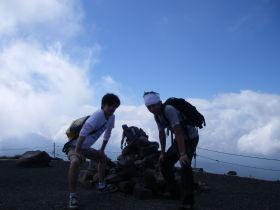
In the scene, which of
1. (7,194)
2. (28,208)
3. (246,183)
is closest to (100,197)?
(28,208)

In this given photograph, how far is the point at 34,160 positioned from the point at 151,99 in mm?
9169

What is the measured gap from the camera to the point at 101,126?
492cm

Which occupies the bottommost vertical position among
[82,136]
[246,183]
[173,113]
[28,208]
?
[28,208]

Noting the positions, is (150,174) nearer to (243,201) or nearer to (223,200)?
(223,200)

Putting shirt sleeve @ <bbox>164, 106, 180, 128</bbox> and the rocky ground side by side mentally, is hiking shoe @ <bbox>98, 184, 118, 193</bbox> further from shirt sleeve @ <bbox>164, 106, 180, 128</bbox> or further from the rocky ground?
shirt sleeve @ <bbox>164, 106, 180, 128</bbox>

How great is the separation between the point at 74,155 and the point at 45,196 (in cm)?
149

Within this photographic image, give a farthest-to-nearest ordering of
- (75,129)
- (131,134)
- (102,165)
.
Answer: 1. (131,134)
2. (102,165)
3. (75,129)

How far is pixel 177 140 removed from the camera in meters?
4.03

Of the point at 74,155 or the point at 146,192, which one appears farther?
the point at 146,192

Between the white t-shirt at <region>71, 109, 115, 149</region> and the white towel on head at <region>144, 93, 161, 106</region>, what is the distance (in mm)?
982

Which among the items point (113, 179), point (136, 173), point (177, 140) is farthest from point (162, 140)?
point (113, 179)

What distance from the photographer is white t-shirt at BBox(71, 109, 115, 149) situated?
4.61 meters

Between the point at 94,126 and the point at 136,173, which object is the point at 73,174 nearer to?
the point at 94,126

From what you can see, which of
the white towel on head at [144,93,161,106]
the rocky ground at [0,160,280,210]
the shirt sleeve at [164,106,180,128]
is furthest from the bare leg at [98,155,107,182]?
the shirt sleeve at [164,106,180,128]
